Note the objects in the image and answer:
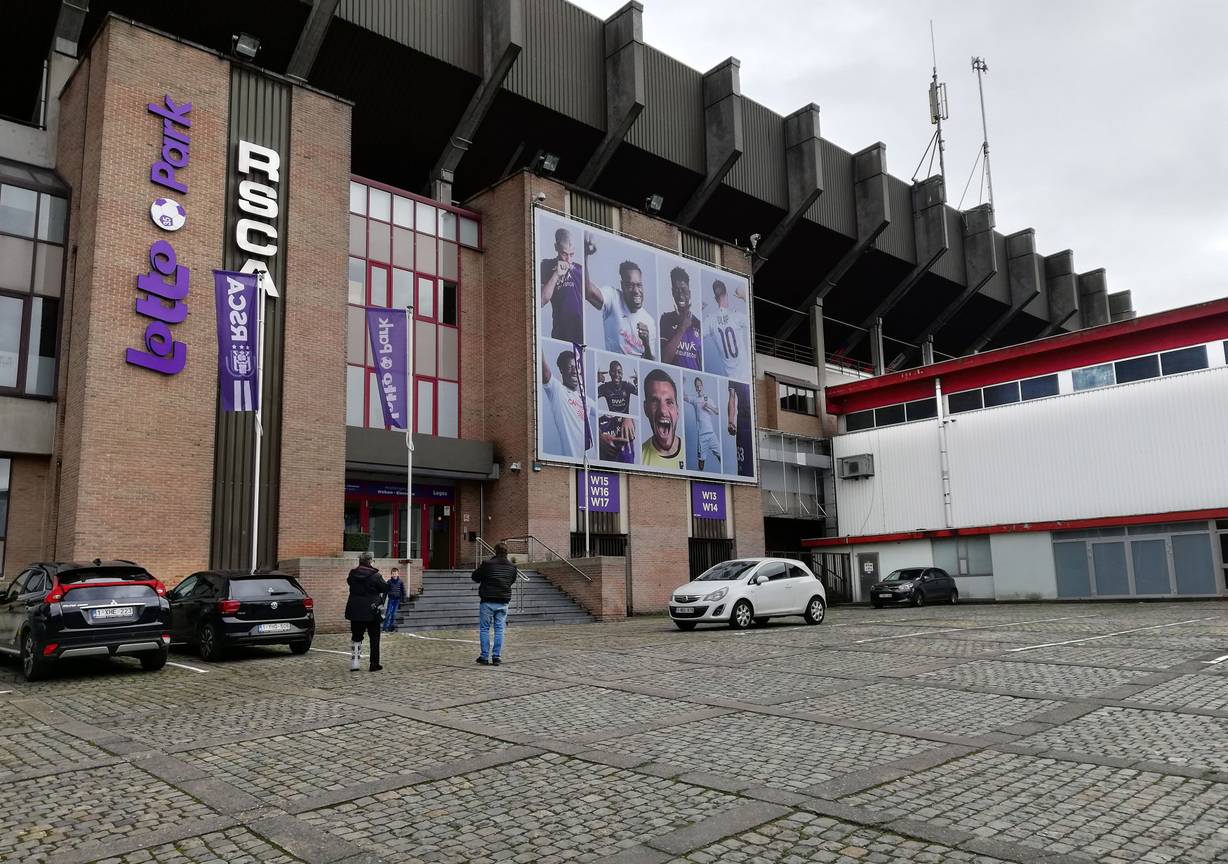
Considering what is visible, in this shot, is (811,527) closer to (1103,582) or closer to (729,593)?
(1103,582)

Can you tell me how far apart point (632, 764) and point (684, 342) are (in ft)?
90.7

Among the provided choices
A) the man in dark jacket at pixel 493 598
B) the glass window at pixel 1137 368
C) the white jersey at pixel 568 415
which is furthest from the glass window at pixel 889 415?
the man in dark jacket at pixel 493 598

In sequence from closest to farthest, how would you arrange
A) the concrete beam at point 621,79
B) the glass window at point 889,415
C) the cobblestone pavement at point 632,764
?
the cobblestone pavement at point 632,764, the concrete beam at point 621,79, the glass window at point 889,415

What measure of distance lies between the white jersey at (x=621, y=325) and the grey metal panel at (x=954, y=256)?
2149 cm

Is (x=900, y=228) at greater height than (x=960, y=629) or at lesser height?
greater

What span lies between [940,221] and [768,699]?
40696mm

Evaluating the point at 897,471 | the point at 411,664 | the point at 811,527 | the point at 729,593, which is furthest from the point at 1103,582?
the point at 411,664

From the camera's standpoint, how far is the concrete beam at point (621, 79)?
32.4m

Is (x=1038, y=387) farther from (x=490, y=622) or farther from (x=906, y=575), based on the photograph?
(x=490, y=622)

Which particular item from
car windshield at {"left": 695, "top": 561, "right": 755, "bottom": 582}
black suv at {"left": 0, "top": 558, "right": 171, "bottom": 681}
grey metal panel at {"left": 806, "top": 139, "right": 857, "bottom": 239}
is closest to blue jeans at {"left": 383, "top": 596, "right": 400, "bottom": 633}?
black suv at {"left": 0, "top": 558, "right": 171, "bottom": 681}

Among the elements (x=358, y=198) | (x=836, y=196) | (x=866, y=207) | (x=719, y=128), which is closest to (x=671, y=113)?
(x=719, y=128)

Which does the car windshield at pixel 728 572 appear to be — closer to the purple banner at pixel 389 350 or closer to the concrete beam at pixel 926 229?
the purple banner at pixel 389 350

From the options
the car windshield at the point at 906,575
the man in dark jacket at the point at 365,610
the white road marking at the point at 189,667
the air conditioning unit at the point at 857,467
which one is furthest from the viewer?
the air conditioning unit at the point at 857,467

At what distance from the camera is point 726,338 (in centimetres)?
3519
